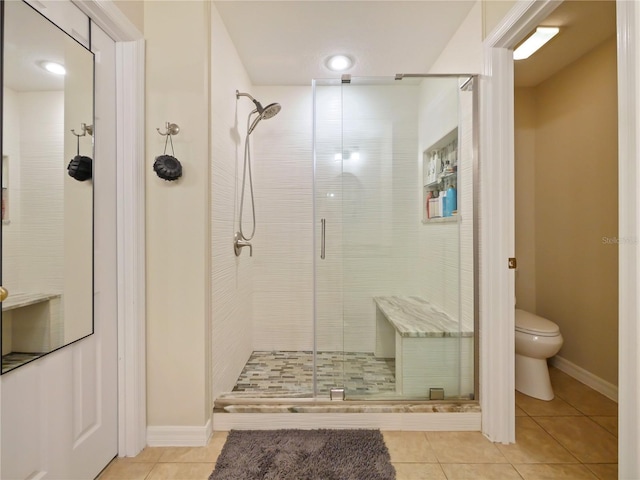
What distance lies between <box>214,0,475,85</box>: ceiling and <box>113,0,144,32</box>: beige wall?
1.42 feet

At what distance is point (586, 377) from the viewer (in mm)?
2285

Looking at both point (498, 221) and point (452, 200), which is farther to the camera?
point (452, 200)

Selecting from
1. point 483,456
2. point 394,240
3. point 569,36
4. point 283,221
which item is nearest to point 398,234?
point 394,240

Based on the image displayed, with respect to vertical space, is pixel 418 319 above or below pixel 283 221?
below

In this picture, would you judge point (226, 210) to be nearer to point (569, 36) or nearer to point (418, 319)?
point (418, 319)

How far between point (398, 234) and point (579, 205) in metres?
1.58

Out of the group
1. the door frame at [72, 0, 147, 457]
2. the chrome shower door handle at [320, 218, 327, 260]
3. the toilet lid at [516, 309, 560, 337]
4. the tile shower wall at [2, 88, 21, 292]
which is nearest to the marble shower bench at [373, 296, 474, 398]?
the chrome shower door handle at [320, 218, 327, 260]

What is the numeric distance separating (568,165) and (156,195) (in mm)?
2895

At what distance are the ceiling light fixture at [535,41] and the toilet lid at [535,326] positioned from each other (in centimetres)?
183

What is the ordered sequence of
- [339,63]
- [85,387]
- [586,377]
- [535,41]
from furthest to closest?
[339,63], [586,377], [535,41], [85,387]

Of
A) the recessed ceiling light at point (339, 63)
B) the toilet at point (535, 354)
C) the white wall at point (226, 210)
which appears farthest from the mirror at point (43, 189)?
the toilet at point (535, 354)

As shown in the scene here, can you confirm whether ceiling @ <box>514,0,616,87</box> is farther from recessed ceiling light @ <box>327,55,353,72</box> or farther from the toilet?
the toilet

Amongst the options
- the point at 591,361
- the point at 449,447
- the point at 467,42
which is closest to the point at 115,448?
the point at 449,447

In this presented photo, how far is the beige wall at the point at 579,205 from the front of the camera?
213cm
